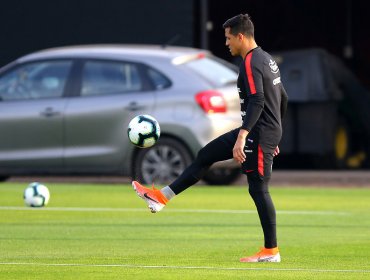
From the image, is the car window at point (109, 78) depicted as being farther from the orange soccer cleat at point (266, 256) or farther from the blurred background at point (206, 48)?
the orange soccer cleat at point (266, 256)

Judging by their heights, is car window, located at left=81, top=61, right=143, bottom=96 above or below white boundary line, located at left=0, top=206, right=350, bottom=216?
above

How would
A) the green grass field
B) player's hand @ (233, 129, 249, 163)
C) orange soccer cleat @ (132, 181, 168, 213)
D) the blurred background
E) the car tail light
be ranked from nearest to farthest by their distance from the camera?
the green grass field
player's hand @ (233, 129, 249, 163)
orange soccer cleat @ (132, 181, 168, 213)
the car tail light
the blurred background

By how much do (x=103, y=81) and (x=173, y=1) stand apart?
5.22 meters

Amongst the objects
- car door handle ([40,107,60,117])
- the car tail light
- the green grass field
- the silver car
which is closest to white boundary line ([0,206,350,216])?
the green grass field

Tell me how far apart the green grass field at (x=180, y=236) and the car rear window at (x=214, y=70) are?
144 cm

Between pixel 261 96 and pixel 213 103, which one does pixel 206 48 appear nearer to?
pixel 213 103

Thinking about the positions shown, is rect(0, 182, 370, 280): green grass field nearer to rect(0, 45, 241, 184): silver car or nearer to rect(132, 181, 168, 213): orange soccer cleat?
rect(132, 181, 168, 213): orange soccer cleat

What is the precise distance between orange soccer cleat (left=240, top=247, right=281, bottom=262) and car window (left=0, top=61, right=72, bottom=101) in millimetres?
8995

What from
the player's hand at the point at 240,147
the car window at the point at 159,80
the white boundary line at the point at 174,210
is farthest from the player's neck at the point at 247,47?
the car window at the point at 159,80

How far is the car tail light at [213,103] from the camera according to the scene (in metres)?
18.3

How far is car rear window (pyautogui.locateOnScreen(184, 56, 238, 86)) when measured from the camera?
18.7 meters

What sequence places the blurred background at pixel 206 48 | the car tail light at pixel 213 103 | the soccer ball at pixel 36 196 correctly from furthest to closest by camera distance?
the blurred background at pixel 206 48, the car tail light at pixel 213 103, the soccer ball at pixel 36 196

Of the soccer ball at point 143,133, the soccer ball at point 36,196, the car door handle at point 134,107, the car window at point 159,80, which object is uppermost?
the car window at point 159,80

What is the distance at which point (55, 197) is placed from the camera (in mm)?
17000
